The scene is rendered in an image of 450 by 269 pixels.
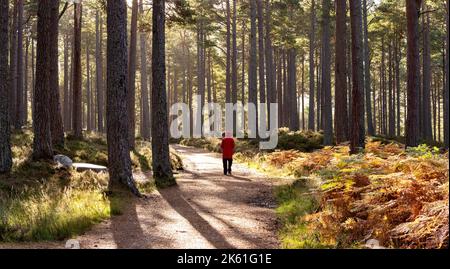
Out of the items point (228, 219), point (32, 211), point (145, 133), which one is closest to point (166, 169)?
point (228, 219)

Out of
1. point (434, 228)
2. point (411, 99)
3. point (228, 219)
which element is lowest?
point (228, 219)

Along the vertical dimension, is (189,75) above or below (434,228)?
above

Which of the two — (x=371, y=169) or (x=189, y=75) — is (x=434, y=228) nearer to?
(x=371, y=169)

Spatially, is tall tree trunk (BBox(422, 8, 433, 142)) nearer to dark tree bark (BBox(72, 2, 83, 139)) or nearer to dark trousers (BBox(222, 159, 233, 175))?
dark trousers (BBox(222, 159, 233, 175))

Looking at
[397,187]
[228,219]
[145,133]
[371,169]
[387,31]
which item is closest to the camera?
[397,187]

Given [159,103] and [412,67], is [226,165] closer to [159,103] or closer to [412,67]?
[159,103]

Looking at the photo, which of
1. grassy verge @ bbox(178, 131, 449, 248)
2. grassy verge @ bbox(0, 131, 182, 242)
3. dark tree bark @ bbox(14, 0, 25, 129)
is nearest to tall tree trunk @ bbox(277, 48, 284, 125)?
dark tree bark @ bbox(14, 0, 25, 129)

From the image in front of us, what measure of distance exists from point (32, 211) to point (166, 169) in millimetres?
6648

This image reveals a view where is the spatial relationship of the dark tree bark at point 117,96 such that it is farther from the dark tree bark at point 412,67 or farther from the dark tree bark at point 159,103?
the dark tree bark at point 412,67

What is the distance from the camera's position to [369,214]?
681 centimetres

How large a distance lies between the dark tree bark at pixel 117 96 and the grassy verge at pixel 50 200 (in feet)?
2.00

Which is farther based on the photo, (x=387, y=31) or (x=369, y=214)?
(x=387, y=31)

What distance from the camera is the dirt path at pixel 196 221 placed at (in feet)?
24.5

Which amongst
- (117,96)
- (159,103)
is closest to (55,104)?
(159,103)
